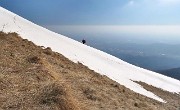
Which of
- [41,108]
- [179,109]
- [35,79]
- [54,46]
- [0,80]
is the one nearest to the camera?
[41,108]

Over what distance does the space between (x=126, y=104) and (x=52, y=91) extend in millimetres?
8338

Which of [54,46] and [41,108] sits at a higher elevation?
[54,46]

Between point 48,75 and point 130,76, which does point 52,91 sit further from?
point 130,76

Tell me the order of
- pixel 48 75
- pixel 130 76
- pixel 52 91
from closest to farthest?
pixel 52 91, pixel 48 75, pixel 130 76

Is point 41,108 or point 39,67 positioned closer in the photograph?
point 41,108

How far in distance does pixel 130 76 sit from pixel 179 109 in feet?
53.4

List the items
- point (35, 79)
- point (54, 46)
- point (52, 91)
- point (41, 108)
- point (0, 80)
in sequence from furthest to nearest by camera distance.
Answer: point (54, 46) → point (35, 79) → point (0, 80) → point (52, 91) → point (41, 108)

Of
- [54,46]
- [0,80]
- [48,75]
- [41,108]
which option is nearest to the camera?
[41,108]

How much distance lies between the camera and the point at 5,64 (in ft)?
79.8

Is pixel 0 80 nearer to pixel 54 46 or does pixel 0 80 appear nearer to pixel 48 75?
pixel 48 75

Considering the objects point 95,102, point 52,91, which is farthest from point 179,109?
point 52,91

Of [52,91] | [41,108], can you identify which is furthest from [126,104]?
[41,108]

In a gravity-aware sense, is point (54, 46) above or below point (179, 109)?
above

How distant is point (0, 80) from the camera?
66.8ft
